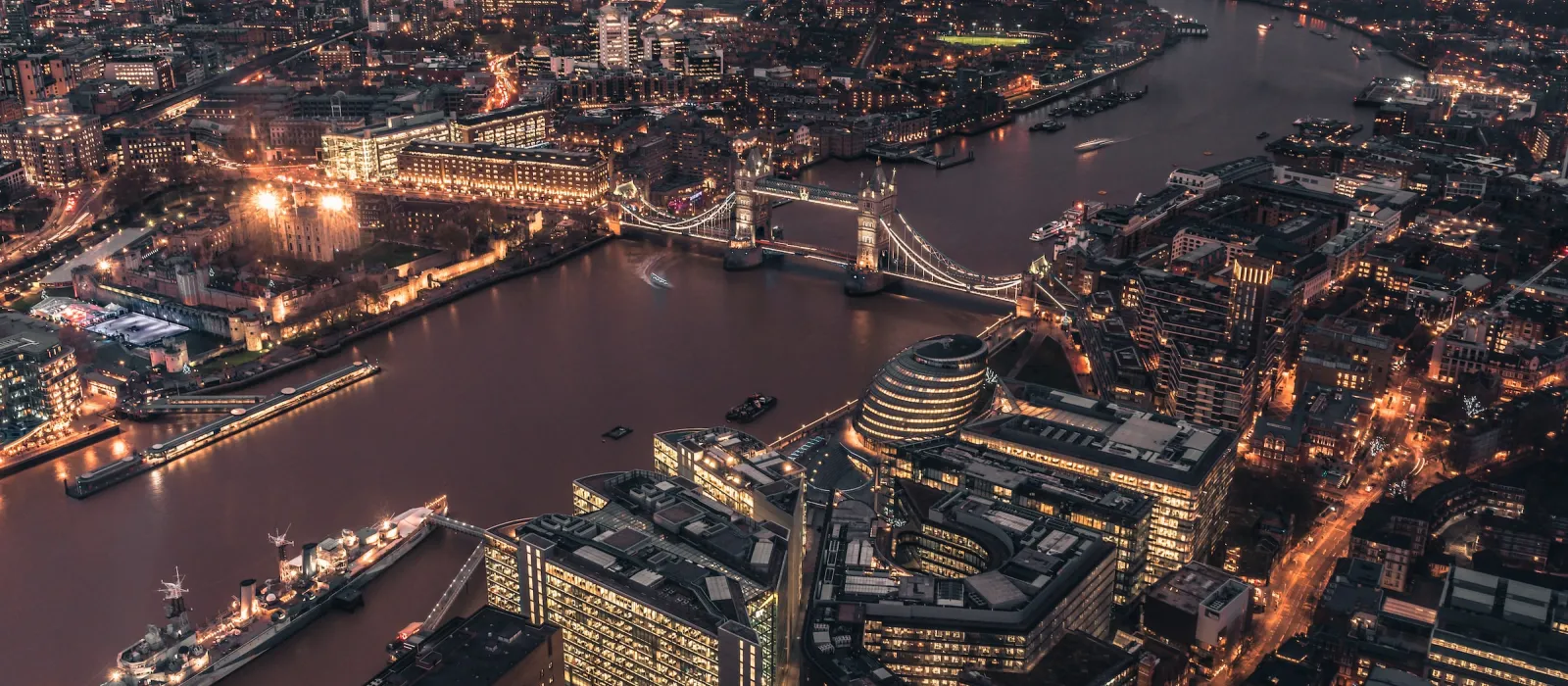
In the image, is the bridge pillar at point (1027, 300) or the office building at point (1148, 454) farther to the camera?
the bridge pillar at point (1027, 300)

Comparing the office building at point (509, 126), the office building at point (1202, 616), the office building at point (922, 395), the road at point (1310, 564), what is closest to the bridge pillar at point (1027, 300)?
the office building at point (922, 395)

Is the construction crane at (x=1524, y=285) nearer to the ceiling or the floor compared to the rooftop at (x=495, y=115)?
nearer to the floor

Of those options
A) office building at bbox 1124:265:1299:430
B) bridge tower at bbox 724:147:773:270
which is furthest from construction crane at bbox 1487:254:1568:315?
bridge tower at bbox 724:147:773:270

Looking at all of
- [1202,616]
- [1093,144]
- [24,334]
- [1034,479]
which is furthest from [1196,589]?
[1093,144]

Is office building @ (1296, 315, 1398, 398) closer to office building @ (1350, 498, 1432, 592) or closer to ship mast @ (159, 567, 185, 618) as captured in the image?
office building @ (1350, 498, 1432, 592)

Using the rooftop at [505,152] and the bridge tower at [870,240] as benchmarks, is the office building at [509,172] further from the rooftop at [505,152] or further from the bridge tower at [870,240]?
the bridge tower at [870,240]
